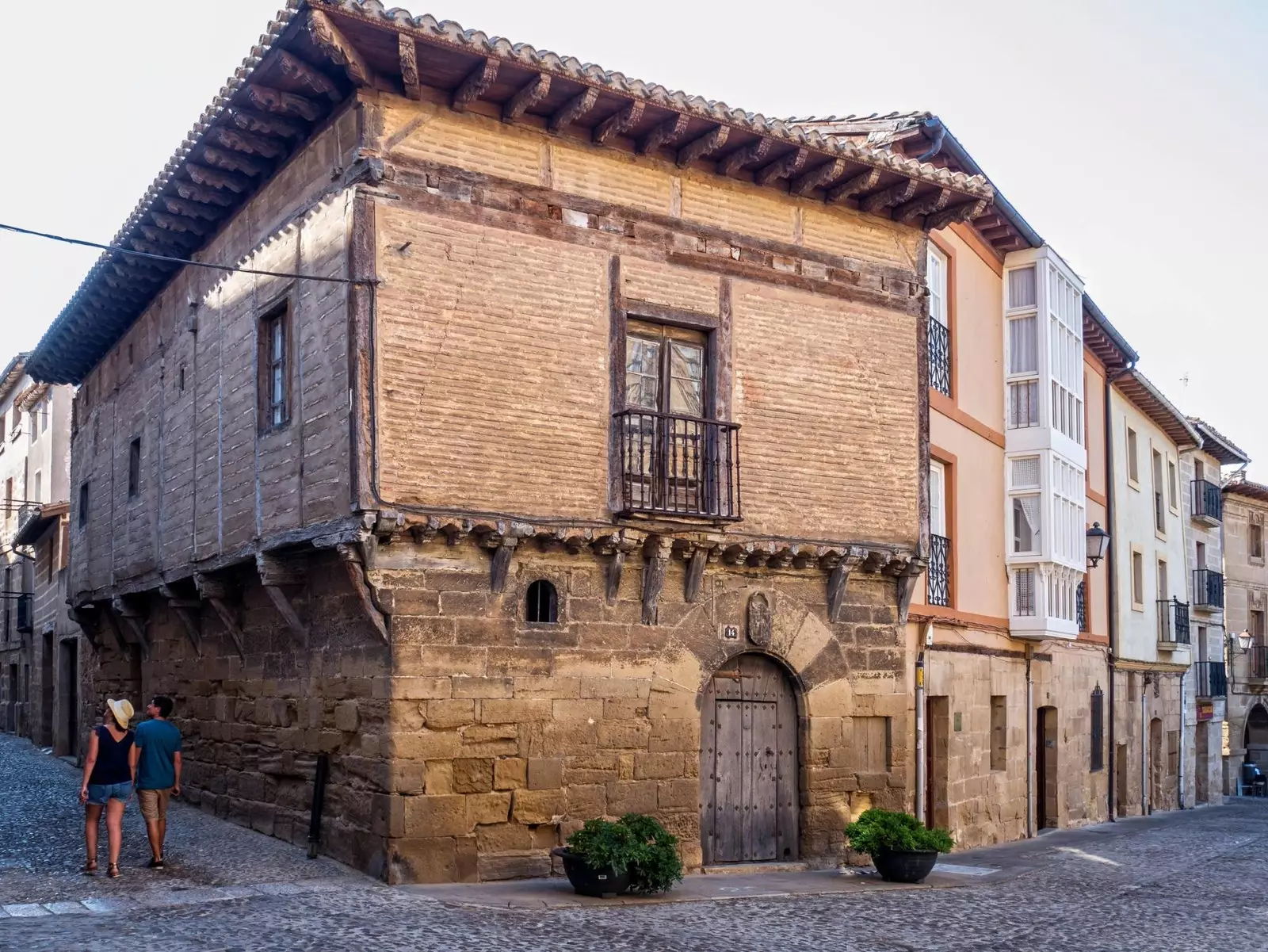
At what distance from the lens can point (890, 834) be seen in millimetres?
12391

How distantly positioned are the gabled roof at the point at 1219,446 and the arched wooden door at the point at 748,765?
748 inches

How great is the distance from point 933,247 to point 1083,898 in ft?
25.0

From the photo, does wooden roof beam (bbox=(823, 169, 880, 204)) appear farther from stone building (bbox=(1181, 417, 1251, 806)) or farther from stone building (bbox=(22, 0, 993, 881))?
stone building (bbox=(1181, 417, 1251, 806))

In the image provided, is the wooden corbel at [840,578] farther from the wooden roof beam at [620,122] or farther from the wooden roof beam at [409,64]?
the wooden roof beam at [409,64]

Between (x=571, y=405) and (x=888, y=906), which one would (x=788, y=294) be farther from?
(x=888, y=906)

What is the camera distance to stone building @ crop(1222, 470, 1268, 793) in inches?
1427

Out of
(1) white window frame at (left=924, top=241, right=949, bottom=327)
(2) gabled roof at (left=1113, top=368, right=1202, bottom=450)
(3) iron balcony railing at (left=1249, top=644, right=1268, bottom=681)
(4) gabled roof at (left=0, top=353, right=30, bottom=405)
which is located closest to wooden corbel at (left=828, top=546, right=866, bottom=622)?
(1) white window frame at (left=924, top=241, right=949, bottom=327)

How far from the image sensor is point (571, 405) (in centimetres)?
1186

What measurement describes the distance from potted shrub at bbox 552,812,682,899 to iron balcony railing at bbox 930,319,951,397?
7.10m

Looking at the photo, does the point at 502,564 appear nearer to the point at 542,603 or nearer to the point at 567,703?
the point at 542,603

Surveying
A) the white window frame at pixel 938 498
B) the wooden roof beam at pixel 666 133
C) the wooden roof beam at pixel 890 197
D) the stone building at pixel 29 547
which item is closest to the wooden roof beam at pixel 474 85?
the wooden roof beam at pixel 666 133

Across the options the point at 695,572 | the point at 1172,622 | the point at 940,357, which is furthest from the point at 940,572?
the point at 1172,622

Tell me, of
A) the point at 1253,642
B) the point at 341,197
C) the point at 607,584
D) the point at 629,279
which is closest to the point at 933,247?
the point at 629,279

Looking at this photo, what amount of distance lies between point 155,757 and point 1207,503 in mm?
26410
